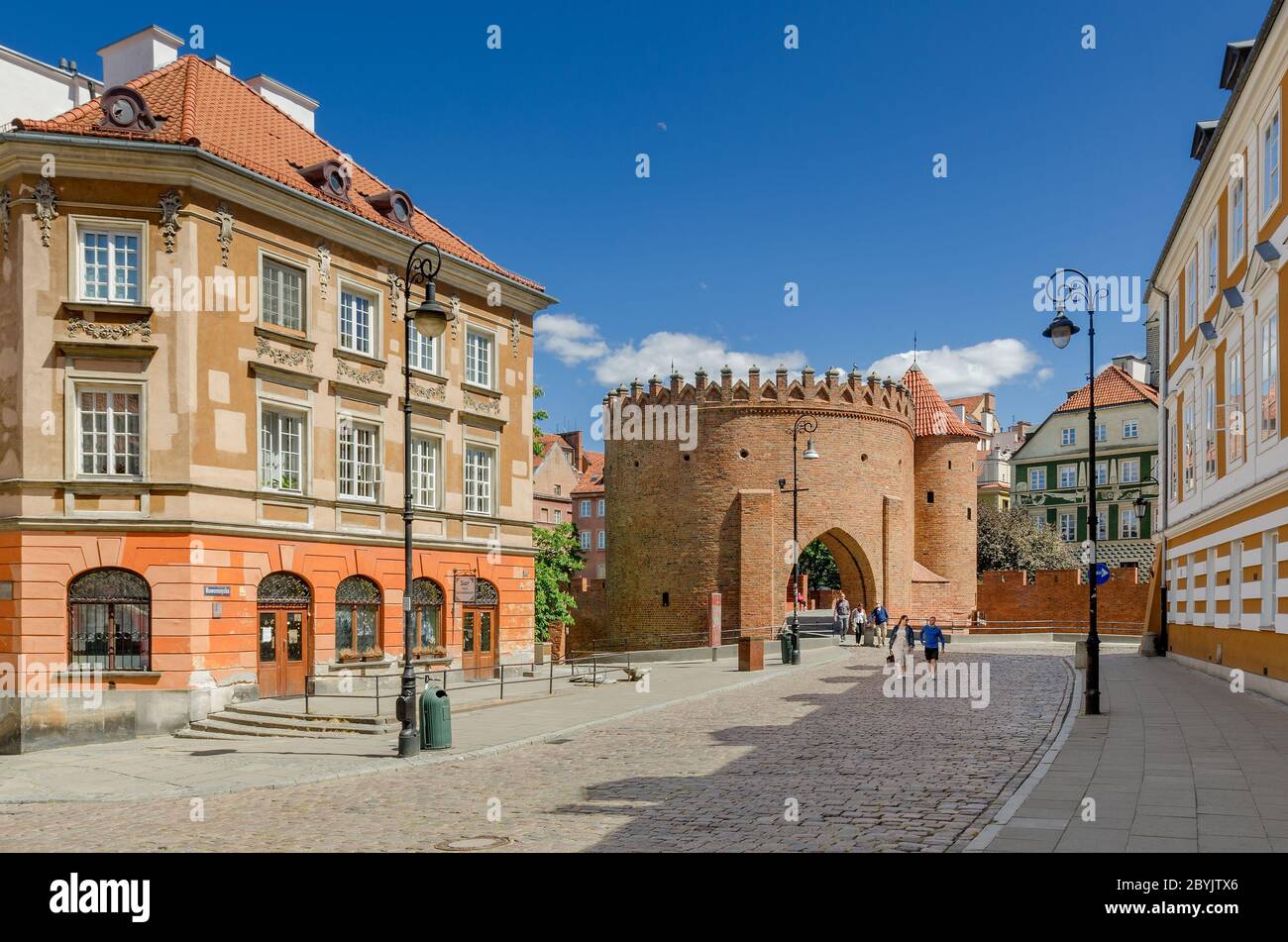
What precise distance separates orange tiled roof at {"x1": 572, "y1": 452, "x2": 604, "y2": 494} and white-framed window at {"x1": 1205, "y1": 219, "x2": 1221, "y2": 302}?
5860 centimetres

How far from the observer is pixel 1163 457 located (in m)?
34.2

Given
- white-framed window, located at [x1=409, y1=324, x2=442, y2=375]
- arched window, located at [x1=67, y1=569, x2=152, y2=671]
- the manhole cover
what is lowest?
the manhole cover

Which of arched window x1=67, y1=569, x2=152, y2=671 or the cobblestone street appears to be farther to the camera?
arched window x1=67, y1=569, x2=152, y2=671

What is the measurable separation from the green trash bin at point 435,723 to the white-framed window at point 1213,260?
65.6 feet

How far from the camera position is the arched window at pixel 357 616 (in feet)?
76.9

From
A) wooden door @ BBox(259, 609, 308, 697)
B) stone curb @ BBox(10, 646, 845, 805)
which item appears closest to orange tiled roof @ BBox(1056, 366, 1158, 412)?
stone curb @ BBox(10, 646, 845, 805)

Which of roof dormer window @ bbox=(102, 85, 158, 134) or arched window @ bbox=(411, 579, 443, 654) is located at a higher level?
roof dormer window @ bbox=(102, 85, 158, 134)

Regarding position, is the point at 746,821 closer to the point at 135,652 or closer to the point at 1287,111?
the point at 135,652

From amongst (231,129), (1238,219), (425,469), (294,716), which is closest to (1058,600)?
(1238,219)

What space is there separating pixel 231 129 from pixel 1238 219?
72.0 feet

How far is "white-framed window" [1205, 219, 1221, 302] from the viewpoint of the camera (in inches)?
968

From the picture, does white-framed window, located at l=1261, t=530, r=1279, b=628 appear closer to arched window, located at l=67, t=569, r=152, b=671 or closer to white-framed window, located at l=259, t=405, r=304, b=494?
white-framed window, located at l=259, t=405, r=304, b=494

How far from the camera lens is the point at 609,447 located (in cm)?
4894

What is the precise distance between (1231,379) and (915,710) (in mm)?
10700
